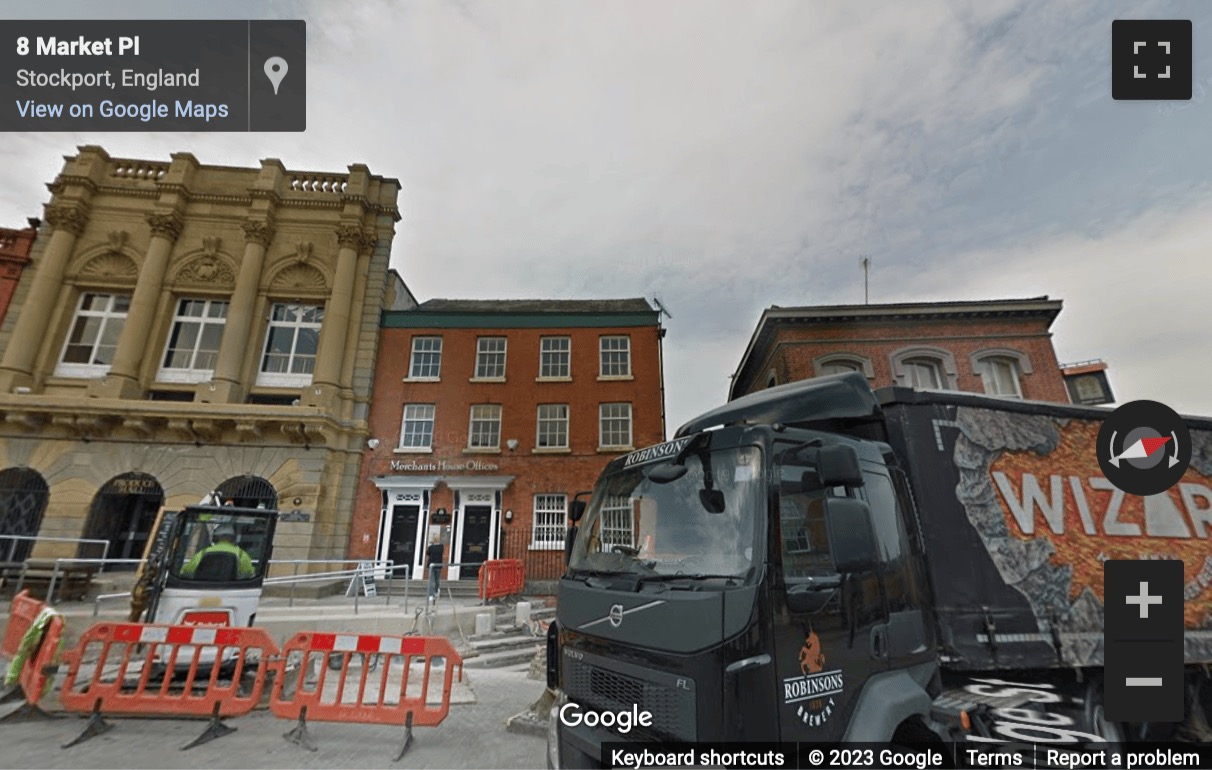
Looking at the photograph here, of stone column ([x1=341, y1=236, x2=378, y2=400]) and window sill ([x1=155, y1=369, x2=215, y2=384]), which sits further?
stone column ([x1=341, y1=236, x2=378, y2=400])

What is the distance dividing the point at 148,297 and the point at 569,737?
71.9ft

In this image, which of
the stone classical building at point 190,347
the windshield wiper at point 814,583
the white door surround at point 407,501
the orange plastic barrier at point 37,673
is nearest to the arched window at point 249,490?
the stone classical building at point 190,347

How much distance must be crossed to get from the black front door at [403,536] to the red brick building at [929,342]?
47.3ft

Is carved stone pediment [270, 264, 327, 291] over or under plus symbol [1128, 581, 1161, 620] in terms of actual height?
over

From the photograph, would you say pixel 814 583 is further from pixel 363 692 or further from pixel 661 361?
pixel 661 361

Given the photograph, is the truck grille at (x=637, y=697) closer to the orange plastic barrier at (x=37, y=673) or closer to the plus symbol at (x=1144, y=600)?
the plus symbol at (x=1144, y=600)

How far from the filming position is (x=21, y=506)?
15.5 m

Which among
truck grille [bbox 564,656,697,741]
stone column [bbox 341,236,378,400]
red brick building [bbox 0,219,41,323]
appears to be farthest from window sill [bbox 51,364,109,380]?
truck grille [bbox 564,656,697,741]

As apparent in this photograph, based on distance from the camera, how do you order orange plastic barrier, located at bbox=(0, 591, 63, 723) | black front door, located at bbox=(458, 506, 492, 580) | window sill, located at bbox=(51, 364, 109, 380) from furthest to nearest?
black front door, located at bbox=(458, 506, 492, 580), window sill, located at bbox=(51, 364, 109, 380), orange plastic barrier, located at bbox=(0, 591, 63, 723)

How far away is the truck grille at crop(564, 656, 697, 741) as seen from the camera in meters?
2.81

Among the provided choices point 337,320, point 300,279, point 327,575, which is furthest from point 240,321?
point 327,575

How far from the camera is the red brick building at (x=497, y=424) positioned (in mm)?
17531

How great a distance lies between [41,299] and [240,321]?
670 cm

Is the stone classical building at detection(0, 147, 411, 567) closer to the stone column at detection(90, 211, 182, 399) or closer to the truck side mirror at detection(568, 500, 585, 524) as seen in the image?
the stone column at detection(90, 211, 182, 399)
